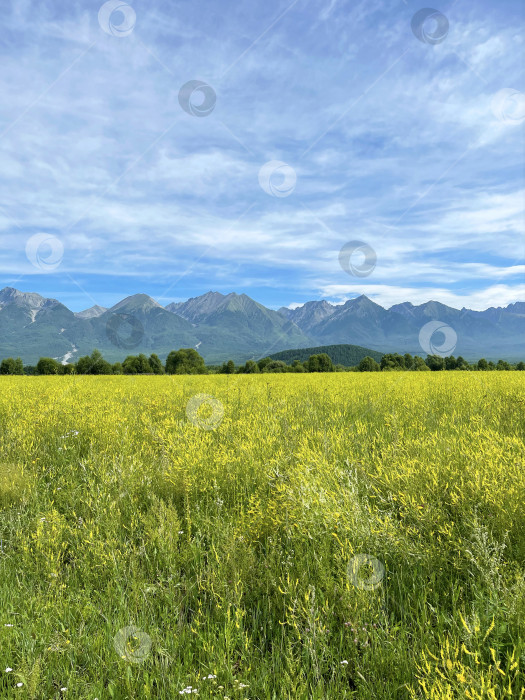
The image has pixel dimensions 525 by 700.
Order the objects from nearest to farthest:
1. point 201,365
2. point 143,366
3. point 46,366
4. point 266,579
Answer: point 266,579, point 201,365, point 46,366, point 143,366

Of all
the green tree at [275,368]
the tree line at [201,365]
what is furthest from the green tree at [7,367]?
the green tree at [275,368]

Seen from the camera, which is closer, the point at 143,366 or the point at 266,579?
the point at 266,579

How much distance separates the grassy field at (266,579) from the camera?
212 cm

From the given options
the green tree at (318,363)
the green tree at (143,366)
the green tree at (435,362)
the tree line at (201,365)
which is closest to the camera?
the tree line at (201,365)

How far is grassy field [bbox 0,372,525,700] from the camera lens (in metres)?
2.12

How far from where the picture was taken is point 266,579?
9.57ft

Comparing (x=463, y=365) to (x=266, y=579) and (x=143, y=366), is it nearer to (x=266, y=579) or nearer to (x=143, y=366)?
(x=143, y=366)

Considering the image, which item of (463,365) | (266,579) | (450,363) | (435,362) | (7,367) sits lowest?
(7,367)

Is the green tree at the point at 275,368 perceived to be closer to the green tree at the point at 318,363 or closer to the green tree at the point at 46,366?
the green tree at the point at 318,363

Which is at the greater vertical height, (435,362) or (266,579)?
(435,362)

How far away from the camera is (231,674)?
2.11m

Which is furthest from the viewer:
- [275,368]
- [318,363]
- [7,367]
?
[318,363]

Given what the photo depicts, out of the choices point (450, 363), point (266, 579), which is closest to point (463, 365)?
point (450, 363)

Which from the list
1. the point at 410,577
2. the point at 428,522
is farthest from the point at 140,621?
the point at 428,522
